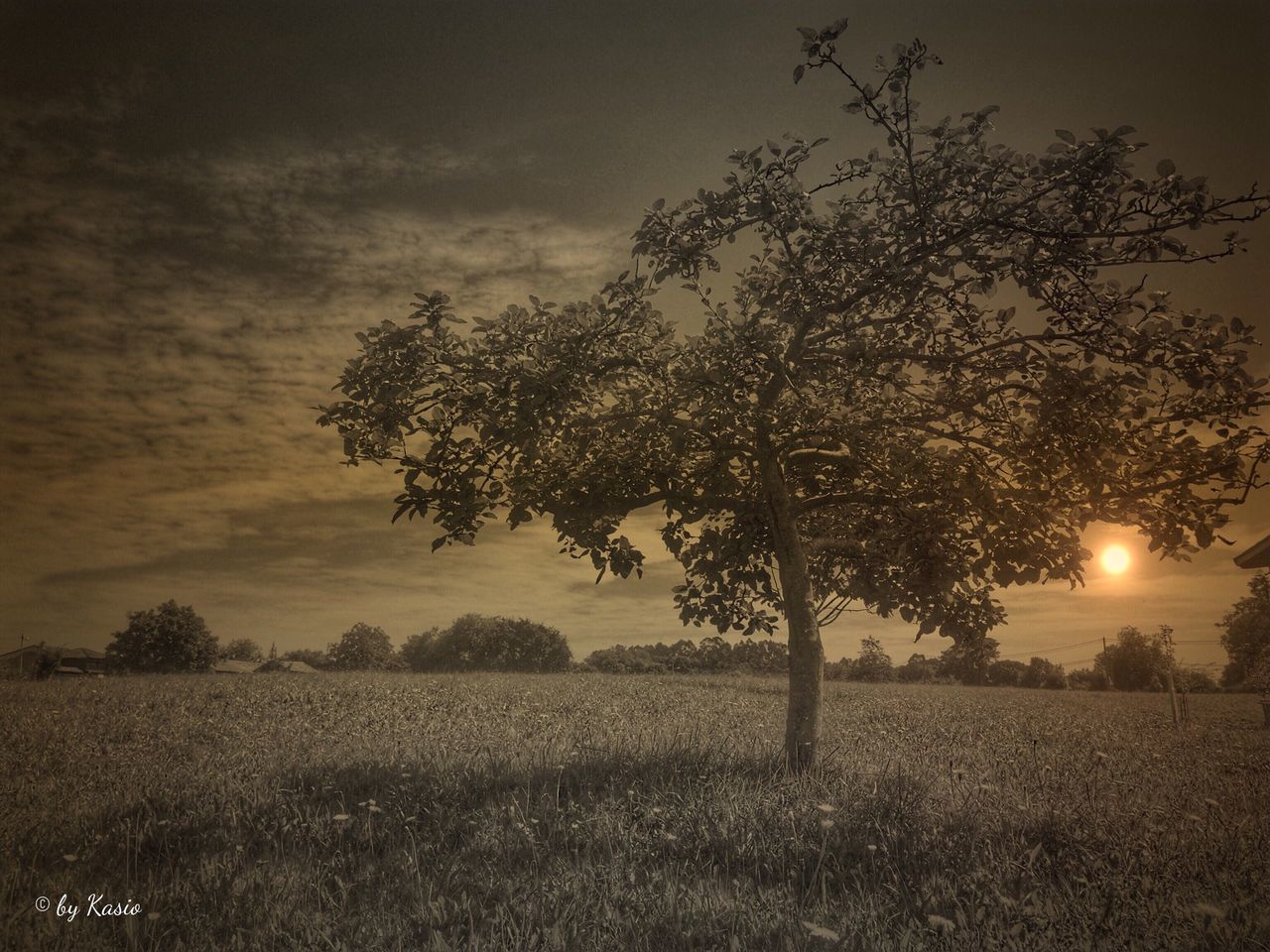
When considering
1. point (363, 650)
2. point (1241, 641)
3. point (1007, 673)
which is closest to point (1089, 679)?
point (1007, 673)

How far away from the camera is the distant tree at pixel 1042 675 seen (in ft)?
198

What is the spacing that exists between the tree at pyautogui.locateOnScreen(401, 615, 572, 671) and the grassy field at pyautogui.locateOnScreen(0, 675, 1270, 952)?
82.5 m

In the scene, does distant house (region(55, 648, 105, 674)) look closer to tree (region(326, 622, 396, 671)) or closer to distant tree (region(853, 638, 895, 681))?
tree (region(326, 622, 396, 671))

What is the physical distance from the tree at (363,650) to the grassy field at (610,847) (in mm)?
87433

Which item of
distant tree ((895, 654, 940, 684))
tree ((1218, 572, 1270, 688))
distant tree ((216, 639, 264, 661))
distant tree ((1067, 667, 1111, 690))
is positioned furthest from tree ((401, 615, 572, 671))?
tree ((1218, 572, 1270, 688))

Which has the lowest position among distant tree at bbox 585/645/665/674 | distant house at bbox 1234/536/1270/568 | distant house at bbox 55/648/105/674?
distant house at bbox 55/648/105/674

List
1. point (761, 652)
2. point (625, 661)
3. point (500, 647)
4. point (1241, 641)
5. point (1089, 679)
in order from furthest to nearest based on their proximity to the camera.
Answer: point (500, 647)
point (1089, 679)
point (625, 661)
point (1241, 641)
point (761, 652)

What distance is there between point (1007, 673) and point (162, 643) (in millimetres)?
86708

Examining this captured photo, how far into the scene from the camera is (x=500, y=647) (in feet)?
308

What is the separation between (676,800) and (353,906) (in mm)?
3351

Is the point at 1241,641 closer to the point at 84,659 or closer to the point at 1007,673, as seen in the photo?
the point at 1007,673

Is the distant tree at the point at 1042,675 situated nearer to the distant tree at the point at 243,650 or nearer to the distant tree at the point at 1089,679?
Answer: the distant tree at the point at 1089,679

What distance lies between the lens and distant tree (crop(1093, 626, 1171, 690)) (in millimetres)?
69688

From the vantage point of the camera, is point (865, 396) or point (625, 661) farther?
point (625, 661)
